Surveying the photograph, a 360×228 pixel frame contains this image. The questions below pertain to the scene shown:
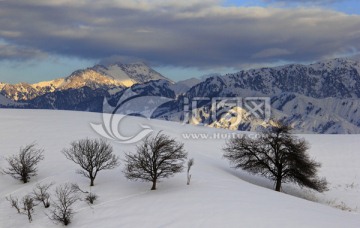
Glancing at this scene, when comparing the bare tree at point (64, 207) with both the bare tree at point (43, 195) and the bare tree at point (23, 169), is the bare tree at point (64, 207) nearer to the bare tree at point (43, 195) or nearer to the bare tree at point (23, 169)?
the bare tree at point (43, 195)

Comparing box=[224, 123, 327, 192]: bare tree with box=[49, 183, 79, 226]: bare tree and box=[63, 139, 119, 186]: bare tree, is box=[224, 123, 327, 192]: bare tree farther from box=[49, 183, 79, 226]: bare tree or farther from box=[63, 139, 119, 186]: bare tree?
box=[49, 183, 79, 226]: bare tree

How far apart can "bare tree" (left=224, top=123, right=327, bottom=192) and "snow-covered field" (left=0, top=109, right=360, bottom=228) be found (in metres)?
2.38

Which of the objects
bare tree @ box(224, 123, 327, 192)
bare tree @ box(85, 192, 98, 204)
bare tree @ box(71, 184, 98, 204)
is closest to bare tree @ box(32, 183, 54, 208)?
bare tree @ box(71, 184, 98, 204)

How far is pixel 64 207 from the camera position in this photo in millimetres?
38062

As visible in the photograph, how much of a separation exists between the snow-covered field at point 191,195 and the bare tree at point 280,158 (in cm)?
238

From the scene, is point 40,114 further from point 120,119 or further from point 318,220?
point 318,220

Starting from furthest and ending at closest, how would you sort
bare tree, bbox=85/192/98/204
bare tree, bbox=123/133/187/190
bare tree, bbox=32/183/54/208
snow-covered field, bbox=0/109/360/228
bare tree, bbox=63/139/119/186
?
bare tree, bbox=63/139/119/186 → bare tree, bbox=123/133/187/190 → bare tree, bbox=32/183/54/208 → bare tree, bbox=85/192/98/204 → snow-covered field, bbox=0/109/360/228

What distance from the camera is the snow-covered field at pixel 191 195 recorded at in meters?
33.6

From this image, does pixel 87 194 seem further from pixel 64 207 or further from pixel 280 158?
pixel 280 158

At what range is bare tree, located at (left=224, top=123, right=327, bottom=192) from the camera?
171 feet

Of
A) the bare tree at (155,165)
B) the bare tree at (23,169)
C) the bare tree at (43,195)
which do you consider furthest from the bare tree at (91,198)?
the bare tree at (23,169)

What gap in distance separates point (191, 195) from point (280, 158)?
17456 millimetres

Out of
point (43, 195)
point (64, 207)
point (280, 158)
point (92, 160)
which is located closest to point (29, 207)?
point (43, 195)

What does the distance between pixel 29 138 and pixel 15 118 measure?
18.1 m
